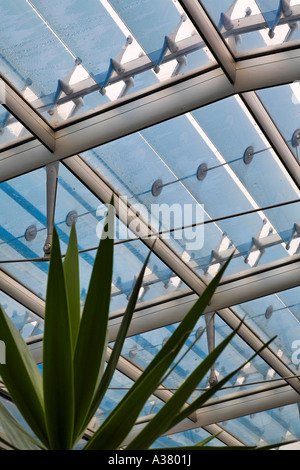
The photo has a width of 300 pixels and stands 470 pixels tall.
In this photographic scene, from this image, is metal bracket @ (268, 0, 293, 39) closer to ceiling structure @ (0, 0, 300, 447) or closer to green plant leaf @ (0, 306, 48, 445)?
ceiling structure @ (0, 0, 300, 447)

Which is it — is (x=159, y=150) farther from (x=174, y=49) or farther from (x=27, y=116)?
(x=27, y=116)

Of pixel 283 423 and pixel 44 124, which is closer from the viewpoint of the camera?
pixel 44 124

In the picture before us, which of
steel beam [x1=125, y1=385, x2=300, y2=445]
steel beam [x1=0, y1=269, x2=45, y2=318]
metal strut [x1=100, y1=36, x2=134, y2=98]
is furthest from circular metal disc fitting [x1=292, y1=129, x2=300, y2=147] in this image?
steel beam [x1=125, y1=385, x2=300, y2=445]

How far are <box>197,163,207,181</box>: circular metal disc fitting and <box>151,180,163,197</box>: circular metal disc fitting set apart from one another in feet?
1.23

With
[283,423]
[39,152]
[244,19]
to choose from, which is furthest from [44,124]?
[283,423]

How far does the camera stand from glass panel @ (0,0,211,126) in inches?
230

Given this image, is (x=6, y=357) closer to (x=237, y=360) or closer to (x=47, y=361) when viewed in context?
(x=47, y=361)

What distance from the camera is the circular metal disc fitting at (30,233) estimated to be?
7.90 metres

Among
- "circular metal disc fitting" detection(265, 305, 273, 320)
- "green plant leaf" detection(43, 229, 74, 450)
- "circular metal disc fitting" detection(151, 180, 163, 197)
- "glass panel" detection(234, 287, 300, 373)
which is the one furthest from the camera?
"circular metal disc fitting" detection(265, 305, 273, 320)

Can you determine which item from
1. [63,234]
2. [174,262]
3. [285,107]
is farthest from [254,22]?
[174,262]

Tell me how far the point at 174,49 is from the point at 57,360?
5.15 metres

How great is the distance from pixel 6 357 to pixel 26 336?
832 centimetres

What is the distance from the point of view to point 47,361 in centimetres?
132
